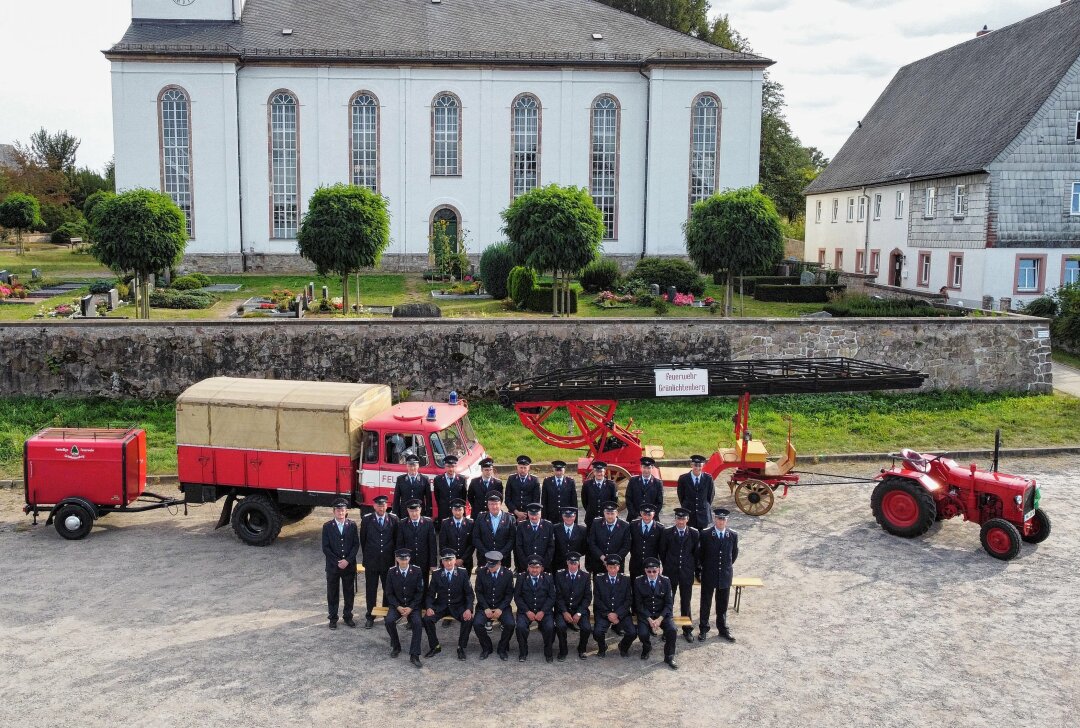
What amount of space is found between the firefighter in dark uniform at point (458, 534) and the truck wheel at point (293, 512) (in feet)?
12.6

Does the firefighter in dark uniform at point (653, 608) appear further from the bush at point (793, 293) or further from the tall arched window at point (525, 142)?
the tall arched window at point (525, 142)

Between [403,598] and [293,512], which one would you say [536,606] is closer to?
[403,598]

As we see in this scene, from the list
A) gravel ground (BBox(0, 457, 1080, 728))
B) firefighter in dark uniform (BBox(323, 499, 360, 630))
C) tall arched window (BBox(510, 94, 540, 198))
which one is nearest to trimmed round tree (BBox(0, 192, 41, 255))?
tall arched window (BBox(510, 94, 540, 198))

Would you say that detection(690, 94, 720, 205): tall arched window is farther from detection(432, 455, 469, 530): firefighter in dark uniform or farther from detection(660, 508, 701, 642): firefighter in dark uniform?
detection(660, 508, 701, 642): firefighter in dark uniform

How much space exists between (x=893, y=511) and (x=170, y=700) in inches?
395

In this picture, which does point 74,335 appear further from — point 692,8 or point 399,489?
point 692,8

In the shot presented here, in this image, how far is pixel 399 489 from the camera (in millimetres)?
12648

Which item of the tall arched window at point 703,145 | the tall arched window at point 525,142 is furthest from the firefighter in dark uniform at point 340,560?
the tall arched window at point 703,145

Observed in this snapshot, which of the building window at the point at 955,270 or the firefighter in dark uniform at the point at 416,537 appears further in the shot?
the building window at the point at 955,270

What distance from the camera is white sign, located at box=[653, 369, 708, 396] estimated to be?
52.0 ft

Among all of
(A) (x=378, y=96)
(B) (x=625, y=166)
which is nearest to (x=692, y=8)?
(B) (x=625, y=166)

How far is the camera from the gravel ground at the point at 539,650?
9211 mm

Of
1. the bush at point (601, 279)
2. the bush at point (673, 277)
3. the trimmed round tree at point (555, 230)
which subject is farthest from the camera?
the bush at point (601, 279)

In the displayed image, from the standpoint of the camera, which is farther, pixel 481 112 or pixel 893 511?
pixel 481 112
